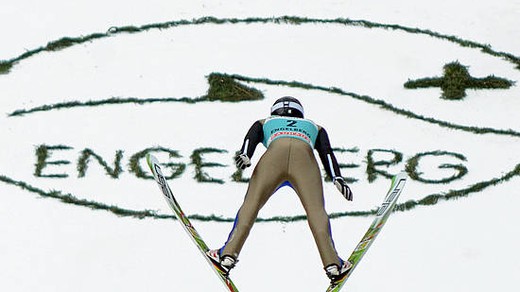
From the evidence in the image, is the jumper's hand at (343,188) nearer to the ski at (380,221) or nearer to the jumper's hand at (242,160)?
the ski at (380,221)

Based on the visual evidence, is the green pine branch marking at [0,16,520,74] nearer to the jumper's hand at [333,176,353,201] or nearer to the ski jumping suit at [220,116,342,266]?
the ski jumping suit at [220,116,342,266]

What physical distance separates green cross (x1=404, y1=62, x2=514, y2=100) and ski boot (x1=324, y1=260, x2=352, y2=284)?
354 cm

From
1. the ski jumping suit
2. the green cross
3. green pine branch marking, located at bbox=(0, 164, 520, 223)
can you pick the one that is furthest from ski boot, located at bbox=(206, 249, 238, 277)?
the green cross

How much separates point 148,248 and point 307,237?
5.14ft

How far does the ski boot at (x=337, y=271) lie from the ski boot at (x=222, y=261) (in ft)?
2.51

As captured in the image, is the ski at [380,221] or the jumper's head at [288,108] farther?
the jumper's head at [288,108]

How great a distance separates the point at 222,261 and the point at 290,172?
989 mm

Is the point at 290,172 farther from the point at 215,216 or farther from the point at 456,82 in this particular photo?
the point at 456,82

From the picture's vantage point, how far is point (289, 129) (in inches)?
367

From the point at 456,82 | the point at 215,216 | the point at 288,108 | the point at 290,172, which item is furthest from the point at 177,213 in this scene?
the point at 456,82

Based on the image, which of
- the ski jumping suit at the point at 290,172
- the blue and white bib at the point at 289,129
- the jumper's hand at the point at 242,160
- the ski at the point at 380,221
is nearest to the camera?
the ski jumping suit at the point at 290,172

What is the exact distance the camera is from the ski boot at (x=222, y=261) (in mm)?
8703

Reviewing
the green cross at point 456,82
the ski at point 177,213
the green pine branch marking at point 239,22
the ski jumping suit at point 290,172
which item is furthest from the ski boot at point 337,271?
the green pine branch marking at point 239,22

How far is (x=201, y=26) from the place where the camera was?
12.4m
